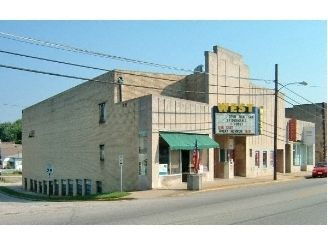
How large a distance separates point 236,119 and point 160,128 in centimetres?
779

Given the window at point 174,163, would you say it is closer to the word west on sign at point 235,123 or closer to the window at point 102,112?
the word west on sign at point 235,123

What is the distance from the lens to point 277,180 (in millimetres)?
33750

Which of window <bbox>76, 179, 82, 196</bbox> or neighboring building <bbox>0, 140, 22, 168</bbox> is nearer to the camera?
window <bbox>76, 179, 82, 196</bbox>

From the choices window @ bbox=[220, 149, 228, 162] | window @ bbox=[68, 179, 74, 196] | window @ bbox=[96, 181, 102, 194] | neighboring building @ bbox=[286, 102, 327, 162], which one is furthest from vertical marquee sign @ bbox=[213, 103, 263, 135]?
neighboring building @ bbox=[286, 102, 327, 162]

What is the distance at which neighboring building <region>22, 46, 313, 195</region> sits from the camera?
90.1 feet

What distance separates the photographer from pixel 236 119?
32.7 metres

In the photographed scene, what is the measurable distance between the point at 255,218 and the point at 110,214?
5064 millimetres

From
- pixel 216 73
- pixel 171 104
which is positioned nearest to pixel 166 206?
pixel 171 104

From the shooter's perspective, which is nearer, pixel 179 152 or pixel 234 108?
pixel 179 152

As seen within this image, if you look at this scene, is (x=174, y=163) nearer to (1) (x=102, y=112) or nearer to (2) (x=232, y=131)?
(2) (x=232, y=131)

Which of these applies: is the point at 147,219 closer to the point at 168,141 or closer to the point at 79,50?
the point at 79,50

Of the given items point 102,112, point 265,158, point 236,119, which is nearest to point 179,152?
point 236,119

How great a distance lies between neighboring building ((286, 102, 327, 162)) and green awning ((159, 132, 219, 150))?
2971 centimetres

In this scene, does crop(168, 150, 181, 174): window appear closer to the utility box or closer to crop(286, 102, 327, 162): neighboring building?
the utility box
